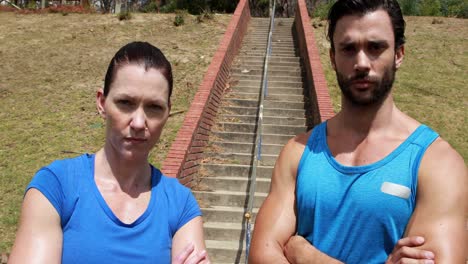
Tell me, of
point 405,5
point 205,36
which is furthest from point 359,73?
point 405,5

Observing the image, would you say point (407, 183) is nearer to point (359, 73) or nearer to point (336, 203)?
point (336, 203)

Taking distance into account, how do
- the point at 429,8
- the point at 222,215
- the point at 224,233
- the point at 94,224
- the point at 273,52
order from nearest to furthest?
1. the point at 94,224
2. the point at 224,233
3. the point at 222,215
4. the point at 273,52
5. the point at 429,8

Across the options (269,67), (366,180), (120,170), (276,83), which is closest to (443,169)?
(366,180)

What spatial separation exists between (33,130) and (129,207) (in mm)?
7367

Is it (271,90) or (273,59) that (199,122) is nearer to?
(271,90)

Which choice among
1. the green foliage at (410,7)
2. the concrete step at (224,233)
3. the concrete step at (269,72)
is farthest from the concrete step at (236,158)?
the green foliage at (410,7)

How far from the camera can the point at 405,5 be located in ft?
69.3

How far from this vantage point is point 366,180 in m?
1.74

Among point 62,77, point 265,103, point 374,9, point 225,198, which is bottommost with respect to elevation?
point 225,198

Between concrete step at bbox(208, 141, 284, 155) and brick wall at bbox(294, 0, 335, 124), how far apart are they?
85 centimetres

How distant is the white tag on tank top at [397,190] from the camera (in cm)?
167

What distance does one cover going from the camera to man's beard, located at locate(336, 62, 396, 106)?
1.82m

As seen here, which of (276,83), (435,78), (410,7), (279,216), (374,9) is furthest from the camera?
(410,7)

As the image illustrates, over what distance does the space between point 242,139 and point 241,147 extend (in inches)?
11.9
